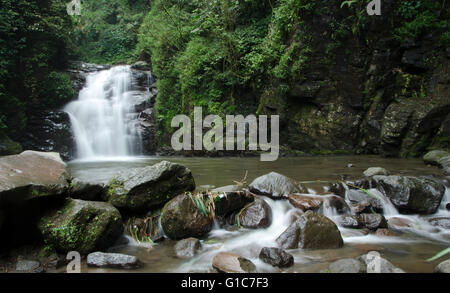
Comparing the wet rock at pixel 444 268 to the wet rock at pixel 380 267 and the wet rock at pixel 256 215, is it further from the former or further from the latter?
the wet rock at pixel 256 215

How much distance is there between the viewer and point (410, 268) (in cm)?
250

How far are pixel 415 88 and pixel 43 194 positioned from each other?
951 centimetres

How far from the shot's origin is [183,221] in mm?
3289

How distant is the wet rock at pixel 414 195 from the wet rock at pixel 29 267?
15.4 feet

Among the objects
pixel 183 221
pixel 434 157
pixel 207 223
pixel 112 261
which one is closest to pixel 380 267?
pixel 207 223

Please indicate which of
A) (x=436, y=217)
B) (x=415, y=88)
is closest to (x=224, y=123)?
(x=415, y=88)

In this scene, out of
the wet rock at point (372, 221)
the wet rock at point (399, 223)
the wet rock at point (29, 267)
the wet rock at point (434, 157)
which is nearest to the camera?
the wet rock at point (29, 267)

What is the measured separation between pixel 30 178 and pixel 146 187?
4.22 feet

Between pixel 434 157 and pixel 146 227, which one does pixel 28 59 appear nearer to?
pixel 146 227

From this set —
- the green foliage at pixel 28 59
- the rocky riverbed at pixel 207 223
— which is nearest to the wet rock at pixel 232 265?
the rocky riverbed at pixel 207 223

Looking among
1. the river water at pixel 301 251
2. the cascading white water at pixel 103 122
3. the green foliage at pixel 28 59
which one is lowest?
the river water at pixel 301 251

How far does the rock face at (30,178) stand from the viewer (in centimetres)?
267

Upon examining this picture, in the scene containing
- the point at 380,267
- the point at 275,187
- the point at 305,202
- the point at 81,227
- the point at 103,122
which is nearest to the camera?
the point at 380,267

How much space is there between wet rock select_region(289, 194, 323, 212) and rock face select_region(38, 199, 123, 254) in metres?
2.44
